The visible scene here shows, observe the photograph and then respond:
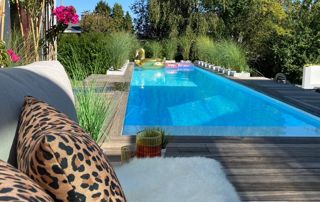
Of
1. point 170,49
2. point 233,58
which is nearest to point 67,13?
point 233,58

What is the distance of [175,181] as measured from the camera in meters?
1.74

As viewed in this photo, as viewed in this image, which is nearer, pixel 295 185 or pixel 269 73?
pixel 295 185

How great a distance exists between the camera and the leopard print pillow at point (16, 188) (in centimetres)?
63

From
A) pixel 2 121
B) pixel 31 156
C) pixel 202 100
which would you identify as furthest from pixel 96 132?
pixel 202 100

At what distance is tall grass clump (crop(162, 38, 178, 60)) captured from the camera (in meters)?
15.4

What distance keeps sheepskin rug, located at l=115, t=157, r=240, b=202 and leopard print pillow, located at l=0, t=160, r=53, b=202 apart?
85 cm

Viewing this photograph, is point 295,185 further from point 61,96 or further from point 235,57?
point 235,57

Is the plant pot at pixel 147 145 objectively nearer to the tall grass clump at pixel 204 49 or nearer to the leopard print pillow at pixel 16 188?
the leopard print pillow at pixel 16 188

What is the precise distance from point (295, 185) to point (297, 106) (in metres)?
3.85

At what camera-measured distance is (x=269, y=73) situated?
1335cm

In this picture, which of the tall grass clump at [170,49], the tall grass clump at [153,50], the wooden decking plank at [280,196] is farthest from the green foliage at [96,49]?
the wooden decking plank at [280,196]

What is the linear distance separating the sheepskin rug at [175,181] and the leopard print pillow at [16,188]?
2.78 feet

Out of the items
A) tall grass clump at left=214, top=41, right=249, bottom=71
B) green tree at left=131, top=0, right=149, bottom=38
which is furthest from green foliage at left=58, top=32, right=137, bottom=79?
green tree at left=131, top=0, right=149, bottom=38

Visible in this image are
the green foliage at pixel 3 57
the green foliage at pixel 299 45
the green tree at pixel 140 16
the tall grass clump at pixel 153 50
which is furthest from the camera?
the green tree at pixel 140 16
